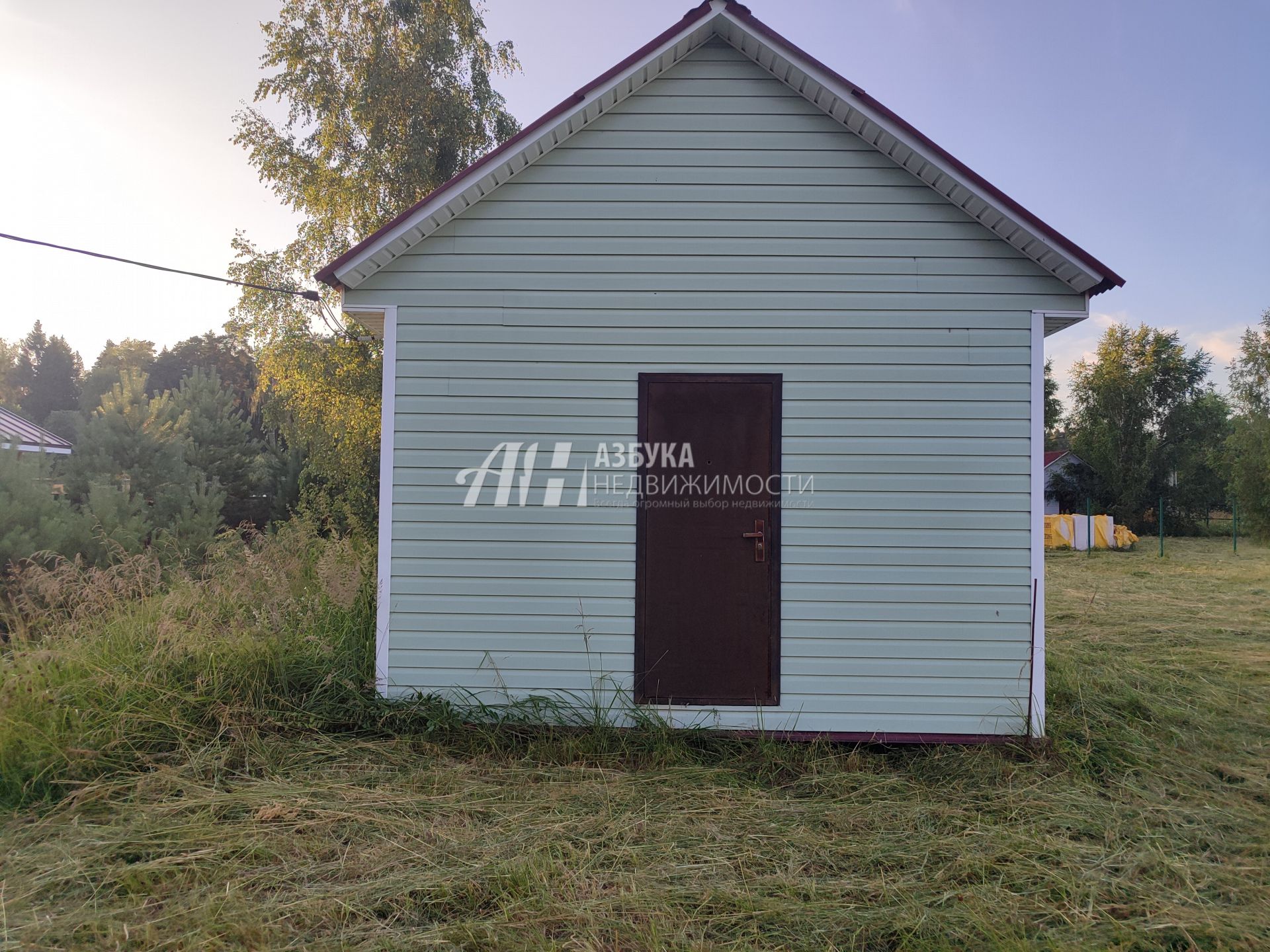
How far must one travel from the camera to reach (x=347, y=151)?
1485 centimetres

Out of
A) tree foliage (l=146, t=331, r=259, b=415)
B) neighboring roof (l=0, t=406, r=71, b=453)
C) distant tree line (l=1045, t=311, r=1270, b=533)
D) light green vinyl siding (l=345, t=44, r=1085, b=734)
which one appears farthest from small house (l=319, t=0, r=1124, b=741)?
tree foliage (l=146, t=331, r=259, b=415)

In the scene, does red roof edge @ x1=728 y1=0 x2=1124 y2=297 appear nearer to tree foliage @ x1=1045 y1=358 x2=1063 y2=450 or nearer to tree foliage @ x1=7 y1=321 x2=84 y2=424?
tree foliage @ x1=1045 y1=358 x2=1063 y2=450

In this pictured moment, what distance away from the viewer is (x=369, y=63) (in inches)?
569

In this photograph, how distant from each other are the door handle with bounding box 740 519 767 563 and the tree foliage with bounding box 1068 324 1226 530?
108 feet

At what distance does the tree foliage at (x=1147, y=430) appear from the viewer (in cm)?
3056

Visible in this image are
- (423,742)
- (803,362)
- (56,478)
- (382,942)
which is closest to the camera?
(382,942)

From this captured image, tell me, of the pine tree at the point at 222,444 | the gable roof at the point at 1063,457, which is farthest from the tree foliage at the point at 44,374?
the gable roof at the point at 1063,457

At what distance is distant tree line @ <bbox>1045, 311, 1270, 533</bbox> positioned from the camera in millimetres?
30547

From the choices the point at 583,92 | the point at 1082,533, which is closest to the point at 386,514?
the point at 583,92

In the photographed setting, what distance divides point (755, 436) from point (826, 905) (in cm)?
282

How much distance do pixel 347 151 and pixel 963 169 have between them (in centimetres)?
1432

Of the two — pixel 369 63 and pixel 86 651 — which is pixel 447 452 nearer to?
pixel 86 651

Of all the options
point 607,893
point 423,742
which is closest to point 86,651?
point 423,742

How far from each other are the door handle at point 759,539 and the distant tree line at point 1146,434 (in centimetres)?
3087
